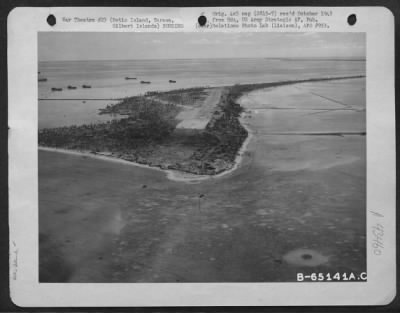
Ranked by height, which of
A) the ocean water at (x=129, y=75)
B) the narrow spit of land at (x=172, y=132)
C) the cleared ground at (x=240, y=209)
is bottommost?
the cleared ground at (x=240, y=209)

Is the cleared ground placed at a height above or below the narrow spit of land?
below

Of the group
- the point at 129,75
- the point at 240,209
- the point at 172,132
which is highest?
the point at 129,75

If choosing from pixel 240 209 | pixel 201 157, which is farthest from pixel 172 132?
pixel 240 209

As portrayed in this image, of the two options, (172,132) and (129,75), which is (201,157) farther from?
(129,75)

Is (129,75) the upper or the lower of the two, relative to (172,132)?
upper

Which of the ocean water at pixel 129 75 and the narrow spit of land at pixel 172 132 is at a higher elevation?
the ocean water at pixel 129 75

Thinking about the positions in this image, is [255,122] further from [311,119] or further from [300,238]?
[300,238]

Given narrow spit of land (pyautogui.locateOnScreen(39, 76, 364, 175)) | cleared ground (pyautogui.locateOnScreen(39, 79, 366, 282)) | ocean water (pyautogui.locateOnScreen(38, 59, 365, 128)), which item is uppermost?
ocean water (pyautogui.locateOnScreen(38, 59, 365, 128))
